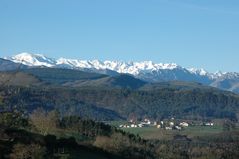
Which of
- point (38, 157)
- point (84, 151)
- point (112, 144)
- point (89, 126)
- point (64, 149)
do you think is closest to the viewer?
point (38, 157)

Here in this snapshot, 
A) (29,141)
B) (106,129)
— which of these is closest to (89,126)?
(106,129)

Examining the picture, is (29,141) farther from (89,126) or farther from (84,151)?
(89,126)

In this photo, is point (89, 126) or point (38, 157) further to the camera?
point (89, 126)

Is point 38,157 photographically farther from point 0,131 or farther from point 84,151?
point 84,151

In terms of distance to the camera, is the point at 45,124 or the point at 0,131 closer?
the point at 0,131

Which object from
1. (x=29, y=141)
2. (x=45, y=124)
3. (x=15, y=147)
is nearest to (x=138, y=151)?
(x=45, y=124)

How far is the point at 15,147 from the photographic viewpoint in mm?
71312

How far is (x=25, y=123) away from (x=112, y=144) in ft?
64.4

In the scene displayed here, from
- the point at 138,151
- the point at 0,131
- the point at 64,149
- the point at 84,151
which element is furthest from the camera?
the point at 138,151

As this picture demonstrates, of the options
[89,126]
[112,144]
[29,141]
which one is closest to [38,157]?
[29,141]

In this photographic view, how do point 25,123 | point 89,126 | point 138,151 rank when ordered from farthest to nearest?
1. point 89,126
2. point 138,151
3. point 25,123

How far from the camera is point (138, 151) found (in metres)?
132

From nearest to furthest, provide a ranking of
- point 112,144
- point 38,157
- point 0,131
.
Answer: point 0,131 < point 38,157 < point 112,144

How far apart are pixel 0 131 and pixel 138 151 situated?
75.0 metres
